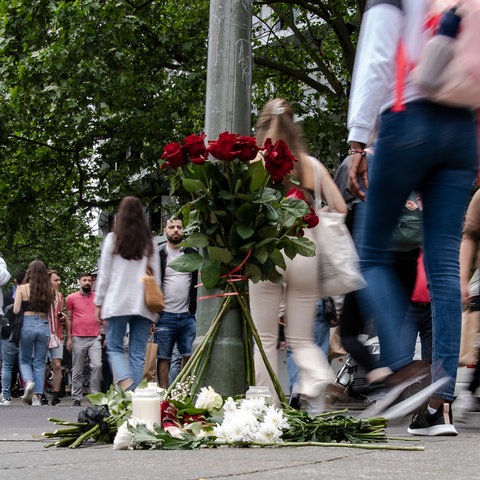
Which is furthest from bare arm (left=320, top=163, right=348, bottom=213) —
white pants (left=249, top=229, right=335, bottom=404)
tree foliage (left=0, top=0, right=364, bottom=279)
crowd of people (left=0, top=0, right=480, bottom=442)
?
tree foliage (left=0, top=0, right=364, bottom=279)

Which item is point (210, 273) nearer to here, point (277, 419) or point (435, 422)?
point (277, 419)

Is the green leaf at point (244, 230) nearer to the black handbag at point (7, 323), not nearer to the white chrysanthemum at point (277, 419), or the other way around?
the white chrysanthemum at point (277, 419)

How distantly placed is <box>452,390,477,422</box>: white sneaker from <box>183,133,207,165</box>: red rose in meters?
1.83

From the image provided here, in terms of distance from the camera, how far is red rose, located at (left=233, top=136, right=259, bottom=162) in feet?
A: 17.3

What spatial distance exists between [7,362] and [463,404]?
31.8 ft

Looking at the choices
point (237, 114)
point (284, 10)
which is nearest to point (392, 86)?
point (237, 114)

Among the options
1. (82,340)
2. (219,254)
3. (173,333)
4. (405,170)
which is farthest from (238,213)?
(82,340)

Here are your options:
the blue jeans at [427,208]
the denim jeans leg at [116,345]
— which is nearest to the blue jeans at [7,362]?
the denim jeans leg at [116,345]

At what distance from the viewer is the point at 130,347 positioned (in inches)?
365

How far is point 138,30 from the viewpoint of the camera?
57.2 feet

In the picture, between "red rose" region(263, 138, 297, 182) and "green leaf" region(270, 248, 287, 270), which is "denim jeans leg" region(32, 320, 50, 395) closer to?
"green leaf" region(270, 248, 287, 270)

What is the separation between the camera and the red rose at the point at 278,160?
533 cm

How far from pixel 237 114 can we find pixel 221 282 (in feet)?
4.98

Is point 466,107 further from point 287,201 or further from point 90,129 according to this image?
point 90,129
